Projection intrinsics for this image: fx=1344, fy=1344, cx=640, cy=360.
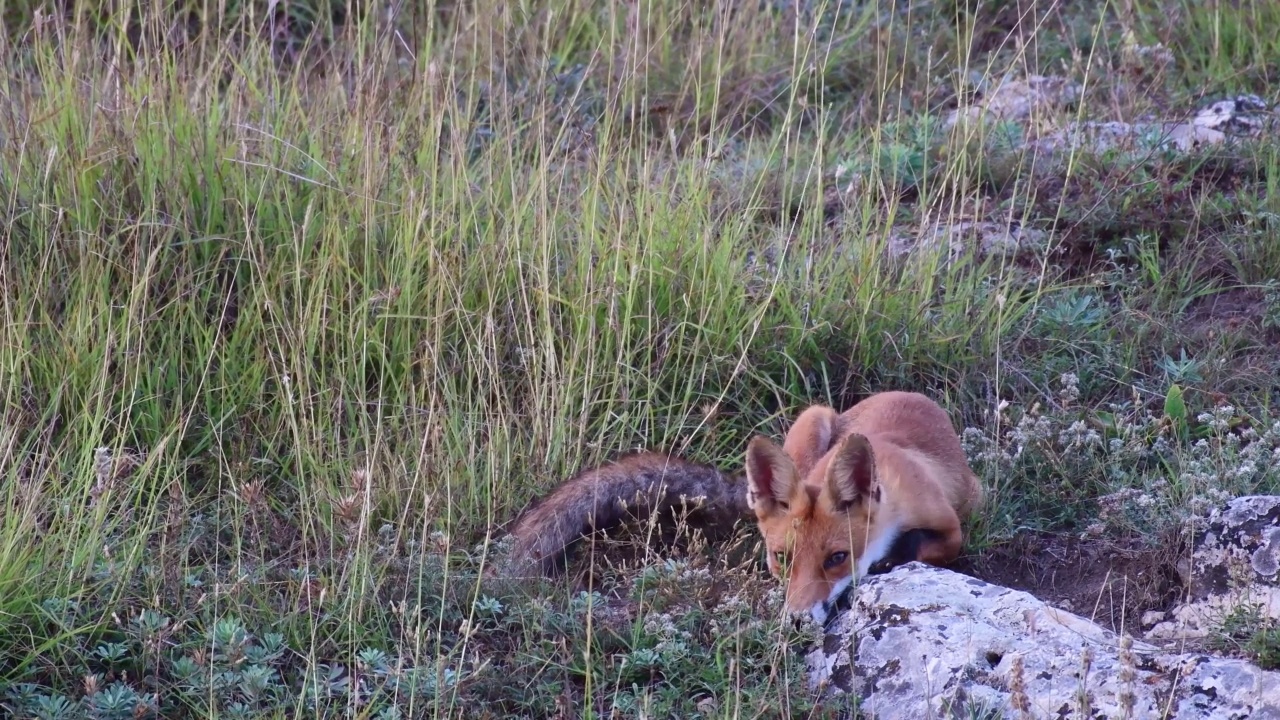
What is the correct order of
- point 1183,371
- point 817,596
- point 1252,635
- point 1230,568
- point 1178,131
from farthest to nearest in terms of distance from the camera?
1. point 1178,131
2. point 1183,371
3. point 817,596
4. point 1230,568
5. point 1252,635

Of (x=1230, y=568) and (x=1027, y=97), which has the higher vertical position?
(x=1027, y=97)

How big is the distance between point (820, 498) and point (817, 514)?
0.17 feet

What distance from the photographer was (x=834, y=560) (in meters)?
4.01

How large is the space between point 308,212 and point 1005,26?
4.95m

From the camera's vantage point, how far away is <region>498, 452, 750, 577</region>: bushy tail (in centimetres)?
404

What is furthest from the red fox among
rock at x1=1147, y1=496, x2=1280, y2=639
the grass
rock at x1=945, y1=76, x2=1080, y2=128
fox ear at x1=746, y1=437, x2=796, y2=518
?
rock at x1=945, y1=76, x2=1080, y2=128

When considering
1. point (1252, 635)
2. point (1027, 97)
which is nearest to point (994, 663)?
point (1252, 635)

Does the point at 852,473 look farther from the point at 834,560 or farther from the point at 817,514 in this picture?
the point at 834,560

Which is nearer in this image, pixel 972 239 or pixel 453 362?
pixel 453 362

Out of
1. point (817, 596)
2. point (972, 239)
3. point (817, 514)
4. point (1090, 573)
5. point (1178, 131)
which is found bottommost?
point (1090, 573)

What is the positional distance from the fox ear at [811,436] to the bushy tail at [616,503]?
0.84 ft

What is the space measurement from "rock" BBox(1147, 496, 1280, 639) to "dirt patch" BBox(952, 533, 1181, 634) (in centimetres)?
14

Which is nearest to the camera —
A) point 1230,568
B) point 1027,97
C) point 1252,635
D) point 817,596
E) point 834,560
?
point 1252,635

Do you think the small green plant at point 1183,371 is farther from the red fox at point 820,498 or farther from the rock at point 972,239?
the red fox at point 820,498
